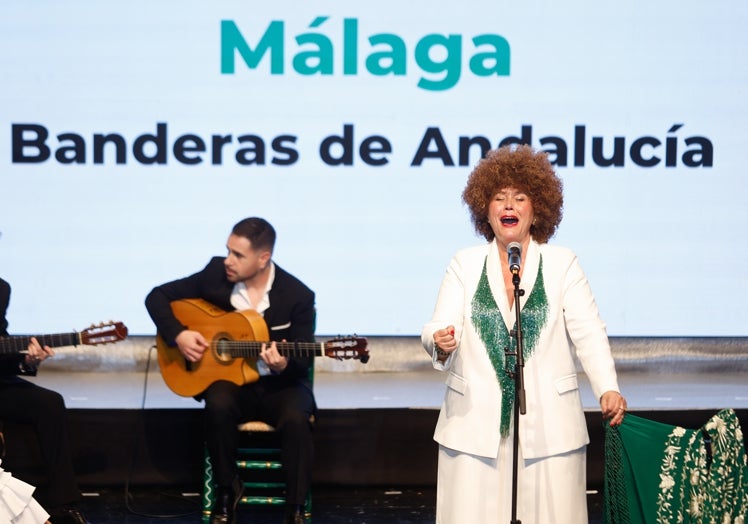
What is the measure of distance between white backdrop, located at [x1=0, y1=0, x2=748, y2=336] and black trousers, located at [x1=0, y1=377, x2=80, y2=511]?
171cm

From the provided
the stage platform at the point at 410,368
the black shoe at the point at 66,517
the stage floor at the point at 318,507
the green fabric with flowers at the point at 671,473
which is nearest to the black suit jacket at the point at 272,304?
the stage floor at the point at 318,507

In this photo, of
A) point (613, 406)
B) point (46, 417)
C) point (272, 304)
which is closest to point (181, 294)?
point (272, 304)

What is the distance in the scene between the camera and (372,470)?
5180 mm

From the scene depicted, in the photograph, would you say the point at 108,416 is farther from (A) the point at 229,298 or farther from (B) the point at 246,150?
(B) the point at 246,150

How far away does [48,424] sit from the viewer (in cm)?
463

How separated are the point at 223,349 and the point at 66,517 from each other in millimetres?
920

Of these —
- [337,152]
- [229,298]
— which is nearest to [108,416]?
[229,298]

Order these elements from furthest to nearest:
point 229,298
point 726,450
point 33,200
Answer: point 33,200, point 229,298, point 726,450

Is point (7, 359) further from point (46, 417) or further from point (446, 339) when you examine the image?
point (446, 339)

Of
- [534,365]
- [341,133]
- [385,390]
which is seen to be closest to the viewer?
[534,365]

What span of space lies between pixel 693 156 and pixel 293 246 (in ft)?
7.79

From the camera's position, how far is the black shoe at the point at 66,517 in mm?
4496

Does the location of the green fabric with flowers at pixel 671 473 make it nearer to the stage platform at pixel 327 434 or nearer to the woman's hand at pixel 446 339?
the woman's hand at pixel 446 339

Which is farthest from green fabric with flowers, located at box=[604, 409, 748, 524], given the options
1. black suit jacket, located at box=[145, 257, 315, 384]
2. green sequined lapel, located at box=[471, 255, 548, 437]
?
black suit jacket, located at box=[145, 257, 315, 384]
